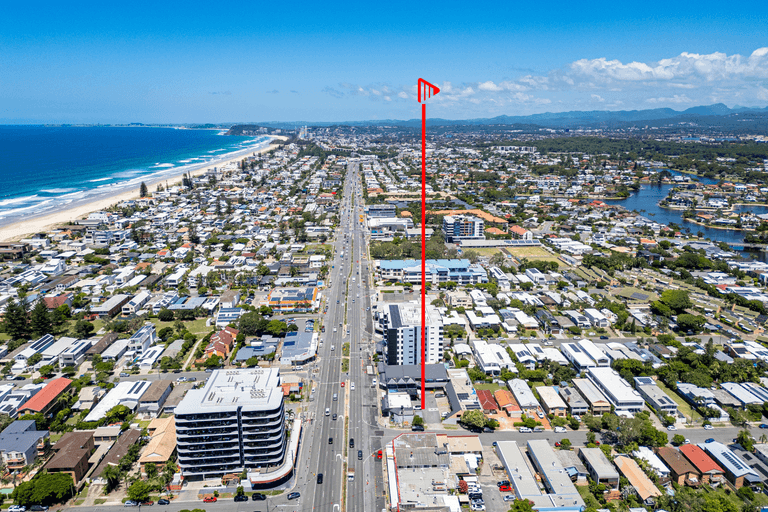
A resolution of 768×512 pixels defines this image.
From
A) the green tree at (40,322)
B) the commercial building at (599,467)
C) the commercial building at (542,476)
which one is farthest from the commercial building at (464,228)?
the green tree at (40,322)

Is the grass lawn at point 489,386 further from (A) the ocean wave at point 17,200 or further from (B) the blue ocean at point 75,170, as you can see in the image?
(A) the ocean wave at point 17,200

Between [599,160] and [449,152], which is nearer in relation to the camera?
[599,160]

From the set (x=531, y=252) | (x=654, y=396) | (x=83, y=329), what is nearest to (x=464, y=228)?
(x=531, y=252)

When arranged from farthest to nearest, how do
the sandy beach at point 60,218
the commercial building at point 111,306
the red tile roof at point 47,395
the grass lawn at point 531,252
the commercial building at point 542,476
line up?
the sandy beach at point 60,218 → the grass lawn at point 531,252 → the commercial building at point 111,306 → the red tile roof at point 47,395 → the commercial building at point 542,476

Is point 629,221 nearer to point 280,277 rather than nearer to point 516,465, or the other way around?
point 280,277

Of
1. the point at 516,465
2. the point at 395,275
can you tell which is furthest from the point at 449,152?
the point at 516,465

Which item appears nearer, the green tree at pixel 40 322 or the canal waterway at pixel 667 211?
the green tree at pixel 40 322

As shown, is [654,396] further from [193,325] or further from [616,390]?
[193,325]
